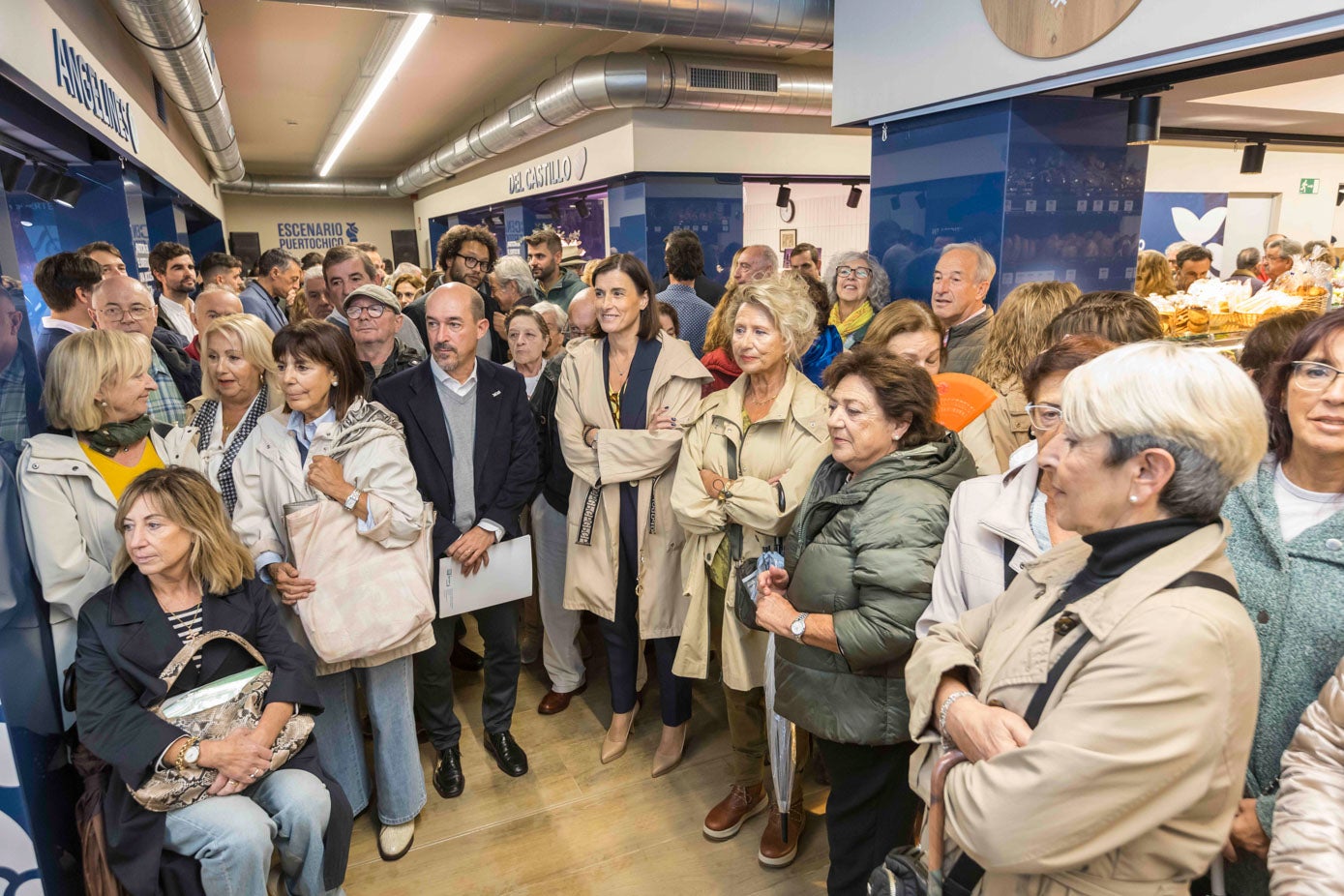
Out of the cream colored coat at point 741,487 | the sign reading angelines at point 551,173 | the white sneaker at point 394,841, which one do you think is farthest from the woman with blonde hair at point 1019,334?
the sign reading angelines at point 551,173

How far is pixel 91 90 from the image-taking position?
4.31 m

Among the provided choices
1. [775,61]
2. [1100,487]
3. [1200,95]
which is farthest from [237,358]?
[775,61]

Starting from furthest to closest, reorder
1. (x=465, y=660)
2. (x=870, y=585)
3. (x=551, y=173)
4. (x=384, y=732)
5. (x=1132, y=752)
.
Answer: (x=551, y=173), (x=465, y=660), (x=384, y=732), (x=870, y=585), (x=1132, y=752)

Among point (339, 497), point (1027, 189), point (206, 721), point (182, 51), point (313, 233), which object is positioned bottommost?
point (206, 721)

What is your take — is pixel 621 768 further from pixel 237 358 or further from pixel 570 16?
pixel 570 16

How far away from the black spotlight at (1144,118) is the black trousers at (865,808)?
3.38 metres

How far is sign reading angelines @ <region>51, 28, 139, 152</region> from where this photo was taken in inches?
143

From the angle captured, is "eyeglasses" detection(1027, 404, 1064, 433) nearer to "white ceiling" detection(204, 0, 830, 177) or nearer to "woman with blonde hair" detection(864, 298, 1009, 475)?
"woman with blonde hair" detection(864, 298, 1009, 475)

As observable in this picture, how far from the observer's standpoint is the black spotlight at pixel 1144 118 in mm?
3738

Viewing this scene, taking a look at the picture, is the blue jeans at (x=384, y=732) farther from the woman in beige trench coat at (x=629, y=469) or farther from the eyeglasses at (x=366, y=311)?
the eyeglasses at (x=366, y=311)

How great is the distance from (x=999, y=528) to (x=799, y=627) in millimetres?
569

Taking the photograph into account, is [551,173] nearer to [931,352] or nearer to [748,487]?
[931,352]

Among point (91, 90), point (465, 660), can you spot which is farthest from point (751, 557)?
point (91, 90)

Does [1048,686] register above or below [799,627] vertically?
above
